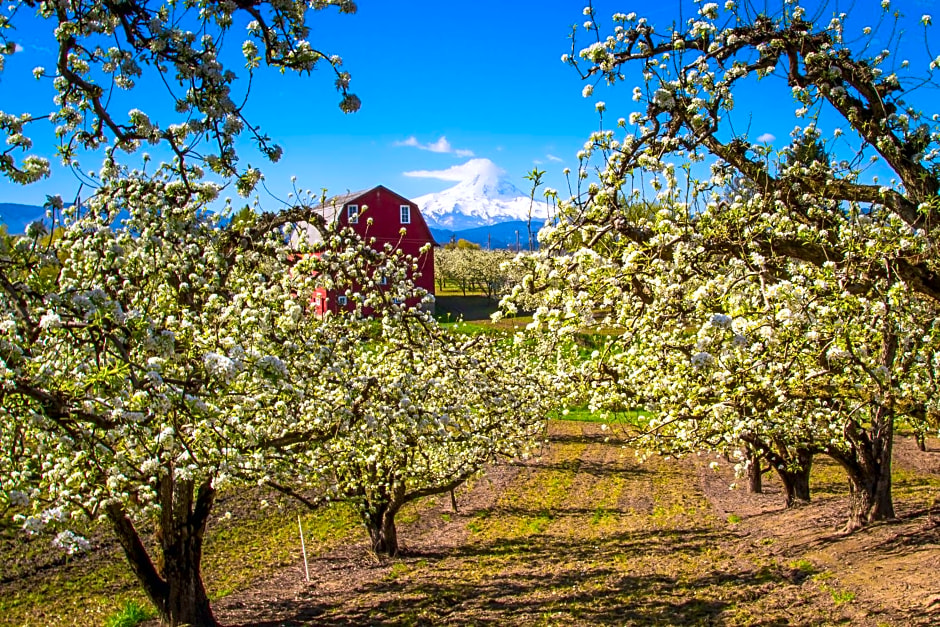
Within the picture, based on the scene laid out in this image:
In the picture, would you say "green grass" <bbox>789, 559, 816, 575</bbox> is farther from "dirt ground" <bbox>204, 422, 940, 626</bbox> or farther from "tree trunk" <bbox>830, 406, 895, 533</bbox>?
"tree trunk" <bbox>830, 406, 895, 533</bbox>

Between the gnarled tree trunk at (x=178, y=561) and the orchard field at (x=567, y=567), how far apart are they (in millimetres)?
1316

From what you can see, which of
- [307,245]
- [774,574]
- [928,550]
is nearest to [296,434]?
[307,245]

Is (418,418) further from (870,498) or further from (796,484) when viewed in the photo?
(796,484)

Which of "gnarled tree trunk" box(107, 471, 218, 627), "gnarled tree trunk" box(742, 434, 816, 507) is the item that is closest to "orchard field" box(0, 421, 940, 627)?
"gnarled tree trunk" box(742, 434, 816, 507)

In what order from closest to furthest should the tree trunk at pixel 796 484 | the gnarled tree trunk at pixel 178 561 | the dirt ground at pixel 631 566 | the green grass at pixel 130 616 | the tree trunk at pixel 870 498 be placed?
the gnarled tree trunk at pixel 178 561 < the dirt ground at pixel 631 566 < the green grass at pixel 130 616 < the tree trunk at pixel 870 498 < the tree trunk at pixel 796 484

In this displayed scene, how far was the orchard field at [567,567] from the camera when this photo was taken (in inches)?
429

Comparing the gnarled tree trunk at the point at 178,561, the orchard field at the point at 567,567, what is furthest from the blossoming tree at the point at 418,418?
the gnarled tree trunk at the point at 178,561

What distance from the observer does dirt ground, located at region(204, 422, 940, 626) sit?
10.7 meters

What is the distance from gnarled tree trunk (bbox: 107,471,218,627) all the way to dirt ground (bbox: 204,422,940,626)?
1316 millimetres

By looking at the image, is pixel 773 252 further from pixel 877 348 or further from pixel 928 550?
pixel 928 550

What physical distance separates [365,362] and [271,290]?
373 cm

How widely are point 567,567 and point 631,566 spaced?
1.36 meters

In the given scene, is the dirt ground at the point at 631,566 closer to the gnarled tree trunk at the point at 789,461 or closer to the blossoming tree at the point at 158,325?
the gnarled tree trunk at the point at 789,461

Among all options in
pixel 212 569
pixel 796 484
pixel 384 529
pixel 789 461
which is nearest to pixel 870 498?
pixel 789 461
